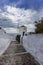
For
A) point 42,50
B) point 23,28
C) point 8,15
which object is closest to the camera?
point 42,50

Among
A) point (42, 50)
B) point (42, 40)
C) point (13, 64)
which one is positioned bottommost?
point (13, 64)

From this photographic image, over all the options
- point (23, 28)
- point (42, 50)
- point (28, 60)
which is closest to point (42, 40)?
point (42, 50)

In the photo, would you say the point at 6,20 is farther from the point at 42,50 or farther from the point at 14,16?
the point at 42,50

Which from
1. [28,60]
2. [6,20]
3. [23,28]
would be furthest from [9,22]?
[28,60]

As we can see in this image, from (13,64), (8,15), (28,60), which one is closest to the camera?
(13,64)

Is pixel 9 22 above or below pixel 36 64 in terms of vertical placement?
above

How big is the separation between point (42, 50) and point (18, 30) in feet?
69.0

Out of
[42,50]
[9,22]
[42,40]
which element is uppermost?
[9,22]

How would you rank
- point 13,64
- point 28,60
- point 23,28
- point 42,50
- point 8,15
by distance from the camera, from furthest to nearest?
1. point 23,28
2. point 8,15
3. point 28,60
4. point 13,64
5. point 42,50

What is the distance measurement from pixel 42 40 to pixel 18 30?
20.8 metres

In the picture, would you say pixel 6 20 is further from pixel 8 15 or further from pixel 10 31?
pixel 10 31

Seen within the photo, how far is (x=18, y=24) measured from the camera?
92.5ft

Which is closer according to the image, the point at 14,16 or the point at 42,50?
the point at 42,50

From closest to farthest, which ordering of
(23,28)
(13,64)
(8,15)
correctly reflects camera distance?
1. (13,64)
2. (8,15)
3. (23,28)
